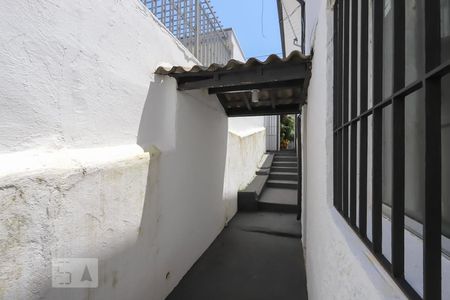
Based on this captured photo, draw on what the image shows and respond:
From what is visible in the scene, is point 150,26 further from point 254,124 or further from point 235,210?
point 254,124

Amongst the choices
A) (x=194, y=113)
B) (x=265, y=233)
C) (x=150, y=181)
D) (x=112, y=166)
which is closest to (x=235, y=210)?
(x=265, y=233)

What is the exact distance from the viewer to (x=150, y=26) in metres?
3.23

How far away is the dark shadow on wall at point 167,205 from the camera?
2533 millimetres

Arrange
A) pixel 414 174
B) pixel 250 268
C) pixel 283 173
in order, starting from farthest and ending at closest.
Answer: pixel 283 173
pixel 250 268
pixel 414 174

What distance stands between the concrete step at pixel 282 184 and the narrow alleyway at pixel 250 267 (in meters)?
2.91

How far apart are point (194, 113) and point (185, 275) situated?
8.63 ft

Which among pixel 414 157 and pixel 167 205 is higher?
pixel 414 157

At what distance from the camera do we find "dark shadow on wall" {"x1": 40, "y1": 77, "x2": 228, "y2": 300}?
2.53 m

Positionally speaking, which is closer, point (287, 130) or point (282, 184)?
point (282, 184)

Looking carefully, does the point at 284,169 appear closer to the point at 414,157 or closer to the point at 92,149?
the point at 92,149

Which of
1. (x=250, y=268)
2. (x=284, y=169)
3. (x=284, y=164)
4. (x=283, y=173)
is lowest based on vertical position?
(x=250, y=268)

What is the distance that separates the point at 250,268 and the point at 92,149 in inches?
126

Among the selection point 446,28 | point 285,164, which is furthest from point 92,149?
point 285,164

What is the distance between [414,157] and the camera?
1438 millimetres
